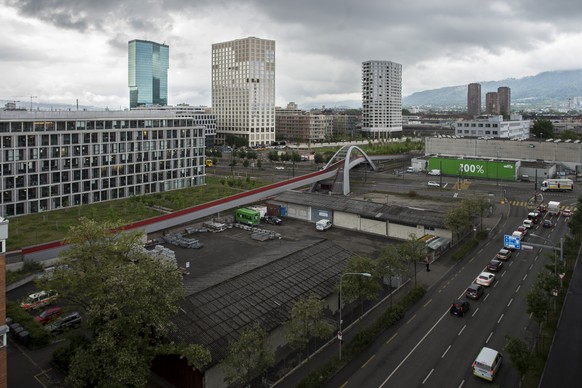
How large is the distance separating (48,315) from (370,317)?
24.5m

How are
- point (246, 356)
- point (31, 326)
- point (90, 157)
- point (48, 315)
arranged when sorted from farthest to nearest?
point (90, 157)
point (48, 315)
point (31, 326)
point (246, 356)

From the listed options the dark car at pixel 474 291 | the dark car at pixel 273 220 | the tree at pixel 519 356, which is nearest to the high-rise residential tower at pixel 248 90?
the dark car at pixel 273 220

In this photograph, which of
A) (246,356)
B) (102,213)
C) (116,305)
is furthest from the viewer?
(102,213)

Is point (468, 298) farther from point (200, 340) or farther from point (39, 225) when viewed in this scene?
point (39, 225)

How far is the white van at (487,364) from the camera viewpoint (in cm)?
2470

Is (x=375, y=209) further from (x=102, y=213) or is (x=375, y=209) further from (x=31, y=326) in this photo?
(x=31, y=326)

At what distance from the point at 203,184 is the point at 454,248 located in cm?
5459

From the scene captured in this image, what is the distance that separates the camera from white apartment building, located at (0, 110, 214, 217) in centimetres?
6259

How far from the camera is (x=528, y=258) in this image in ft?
150

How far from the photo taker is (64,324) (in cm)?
3206

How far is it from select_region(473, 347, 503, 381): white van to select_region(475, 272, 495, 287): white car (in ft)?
43.1

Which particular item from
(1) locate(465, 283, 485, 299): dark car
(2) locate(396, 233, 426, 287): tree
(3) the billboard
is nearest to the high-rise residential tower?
(3) the billboard

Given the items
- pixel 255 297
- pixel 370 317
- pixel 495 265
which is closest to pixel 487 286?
pixel 495 265

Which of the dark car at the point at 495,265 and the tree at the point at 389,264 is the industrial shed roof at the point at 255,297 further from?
the dark car at the point at 495,265
